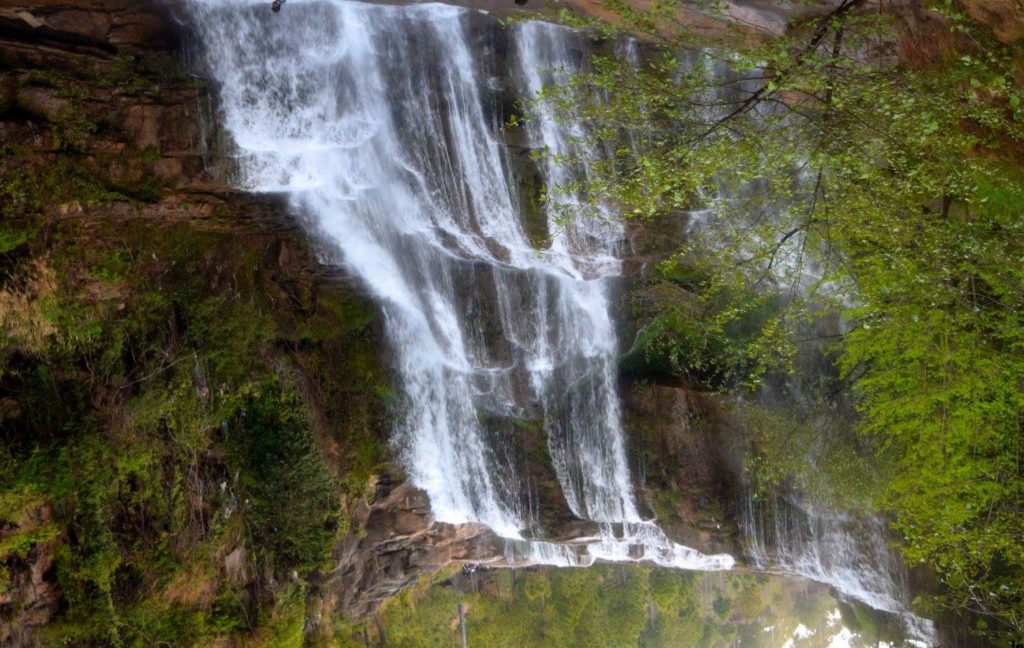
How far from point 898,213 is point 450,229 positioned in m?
6.42

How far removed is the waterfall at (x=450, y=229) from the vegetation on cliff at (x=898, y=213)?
199 cm

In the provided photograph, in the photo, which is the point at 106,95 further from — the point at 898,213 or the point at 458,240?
the point at 898,213

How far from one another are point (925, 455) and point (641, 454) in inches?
175

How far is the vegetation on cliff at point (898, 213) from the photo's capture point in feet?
→ 26.5

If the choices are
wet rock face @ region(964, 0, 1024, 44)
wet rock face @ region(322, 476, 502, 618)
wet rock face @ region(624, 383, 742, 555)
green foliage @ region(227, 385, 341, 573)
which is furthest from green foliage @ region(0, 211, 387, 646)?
wet rock face @ region(964, 0, 1024, 44)

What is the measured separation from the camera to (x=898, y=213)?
8758 mm

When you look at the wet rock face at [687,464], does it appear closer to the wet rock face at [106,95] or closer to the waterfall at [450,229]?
the waterfall at [450,229]

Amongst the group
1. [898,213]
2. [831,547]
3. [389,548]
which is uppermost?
[898,213]

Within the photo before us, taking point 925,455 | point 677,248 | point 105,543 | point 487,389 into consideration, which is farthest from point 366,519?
point 925,455

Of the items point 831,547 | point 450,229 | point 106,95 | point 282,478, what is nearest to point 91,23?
point 106,95

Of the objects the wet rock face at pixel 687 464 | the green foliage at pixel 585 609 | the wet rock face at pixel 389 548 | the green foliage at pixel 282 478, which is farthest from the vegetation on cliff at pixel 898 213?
the wet rock face at pixel 389 548

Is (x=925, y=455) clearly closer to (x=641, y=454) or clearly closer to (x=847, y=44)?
(x=641, y=454)

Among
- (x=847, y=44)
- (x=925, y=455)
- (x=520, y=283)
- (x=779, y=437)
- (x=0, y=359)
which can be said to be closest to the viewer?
(x=0, y=359)

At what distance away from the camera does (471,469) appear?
1305 centimetres
